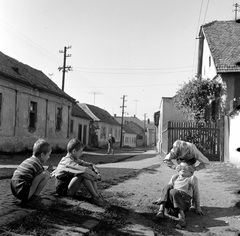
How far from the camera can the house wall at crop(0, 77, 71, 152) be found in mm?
15859

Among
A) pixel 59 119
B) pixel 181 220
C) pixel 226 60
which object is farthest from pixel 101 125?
pixel 181 220

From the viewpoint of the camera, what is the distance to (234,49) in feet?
51.8

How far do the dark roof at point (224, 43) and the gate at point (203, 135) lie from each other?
2.87 meters

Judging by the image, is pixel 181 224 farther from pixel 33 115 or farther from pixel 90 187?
pixel 33 115

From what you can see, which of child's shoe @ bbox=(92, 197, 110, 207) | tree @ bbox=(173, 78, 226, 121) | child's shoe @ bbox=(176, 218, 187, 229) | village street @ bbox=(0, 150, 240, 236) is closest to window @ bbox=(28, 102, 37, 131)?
tree @ bbox=(173, 78, 226, 121)

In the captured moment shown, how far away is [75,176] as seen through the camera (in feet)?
15.7

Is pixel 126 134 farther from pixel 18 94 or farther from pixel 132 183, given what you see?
pixel 132 183

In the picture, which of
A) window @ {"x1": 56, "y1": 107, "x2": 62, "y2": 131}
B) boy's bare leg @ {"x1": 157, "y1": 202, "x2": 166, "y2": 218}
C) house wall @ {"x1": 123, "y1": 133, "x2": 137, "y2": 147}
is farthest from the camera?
house wall @ {"x1": 123, "y1": 133, "x2": 137, "y2": 147}

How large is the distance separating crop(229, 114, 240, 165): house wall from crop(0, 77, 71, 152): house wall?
10673 millimetres

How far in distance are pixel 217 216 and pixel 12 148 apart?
13.6 meters

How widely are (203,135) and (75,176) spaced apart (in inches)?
384

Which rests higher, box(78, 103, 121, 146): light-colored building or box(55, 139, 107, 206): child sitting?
box(78, 103, 121, 146): light-colored building

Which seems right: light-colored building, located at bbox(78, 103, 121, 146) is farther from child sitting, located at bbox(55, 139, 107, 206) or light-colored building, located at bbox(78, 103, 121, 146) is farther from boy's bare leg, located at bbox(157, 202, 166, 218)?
boy's bare leg, located at bbox(157, 202, 166, 218)

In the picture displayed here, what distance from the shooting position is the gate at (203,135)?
43.2 ft
